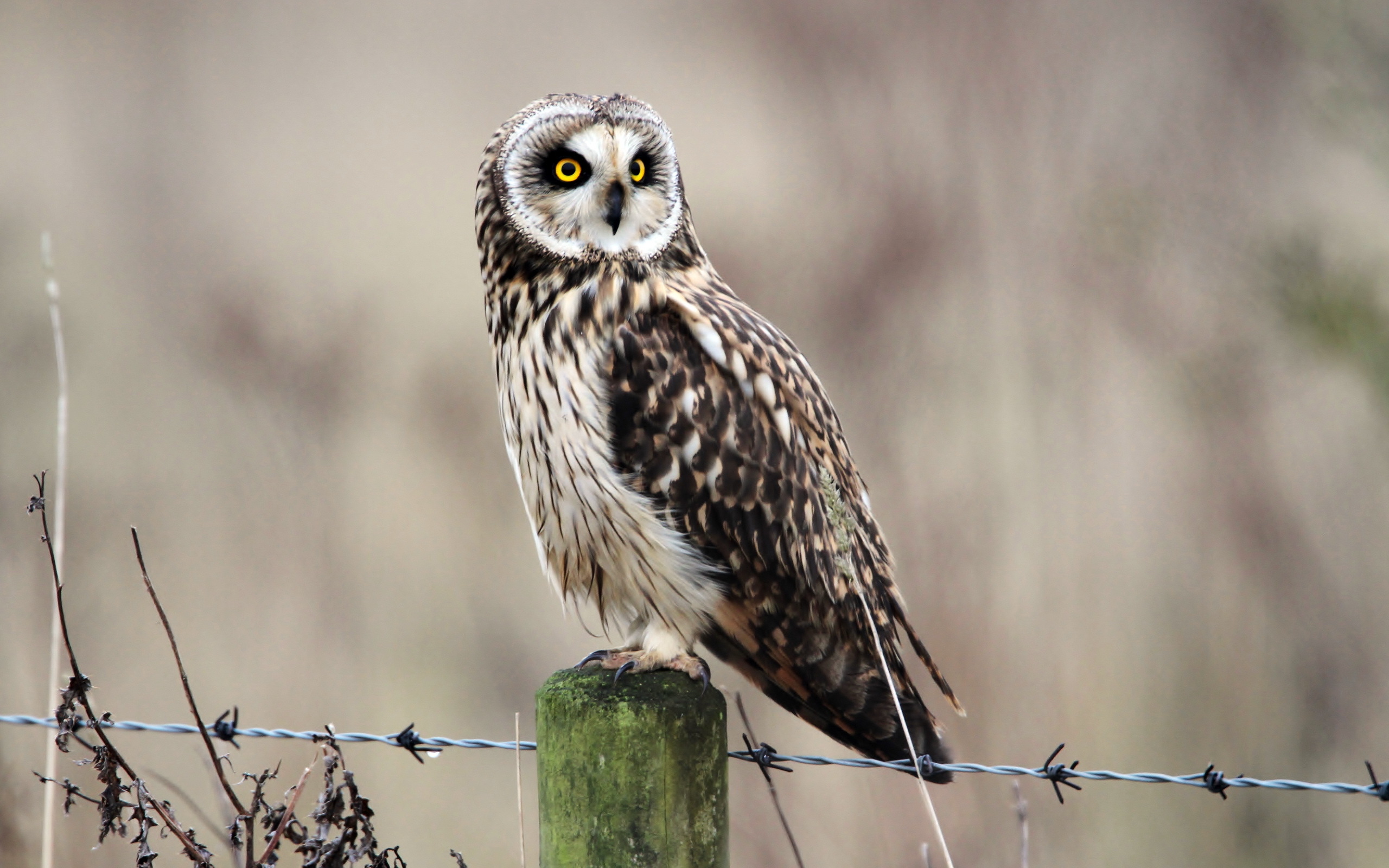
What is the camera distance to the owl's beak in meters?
2.58

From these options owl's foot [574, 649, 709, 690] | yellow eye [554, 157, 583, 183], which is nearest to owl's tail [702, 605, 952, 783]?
owl's foot [574, 649, 709, 690]

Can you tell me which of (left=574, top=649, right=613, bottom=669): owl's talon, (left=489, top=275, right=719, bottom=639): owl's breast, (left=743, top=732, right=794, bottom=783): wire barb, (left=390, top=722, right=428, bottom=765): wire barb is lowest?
(left=743, top=732, right=794, bottom=783): wire barb

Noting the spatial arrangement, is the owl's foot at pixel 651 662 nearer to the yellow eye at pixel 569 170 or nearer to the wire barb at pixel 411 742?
the wire barb at pixel 411 742

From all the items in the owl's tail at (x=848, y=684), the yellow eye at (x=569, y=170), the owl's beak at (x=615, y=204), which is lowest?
the owl's tail at (x=848, y=684)

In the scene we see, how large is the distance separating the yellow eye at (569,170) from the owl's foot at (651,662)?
3.28ft

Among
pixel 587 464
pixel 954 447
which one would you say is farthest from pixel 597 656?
pixel 954 447

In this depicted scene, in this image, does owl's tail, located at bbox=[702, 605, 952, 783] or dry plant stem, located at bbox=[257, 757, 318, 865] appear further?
owl's tail, located at bbox=[702, 605, 952, 783]

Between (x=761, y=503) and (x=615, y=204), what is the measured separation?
0.69 metres

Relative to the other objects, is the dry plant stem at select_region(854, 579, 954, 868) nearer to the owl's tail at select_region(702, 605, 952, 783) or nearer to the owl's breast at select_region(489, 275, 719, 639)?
the owl's tail at select_region(702, 605, 952, 783)

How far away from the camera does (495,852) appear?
5.70m

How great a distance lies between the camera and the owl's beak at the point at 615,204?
8.47 ft

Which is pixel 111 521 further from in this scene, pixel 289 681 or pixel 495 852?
pixel 495 852

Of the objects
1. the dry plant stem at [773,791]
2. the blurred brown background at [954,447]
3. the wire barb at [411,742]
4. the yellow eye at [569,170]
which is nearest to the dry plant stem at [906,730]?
the dry plant stem at [773,791]

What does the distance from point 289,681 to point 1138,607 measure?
3.74m
